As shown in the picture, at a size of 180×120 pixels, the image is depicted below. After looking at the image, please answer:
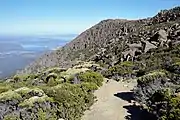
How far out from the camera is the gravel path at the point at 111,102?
14289 millimetres

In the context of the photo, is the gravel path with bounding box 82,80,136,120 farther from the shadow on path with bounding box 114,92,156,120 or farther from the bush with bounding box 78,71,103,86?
the bush with bounding box 78,71,103,86

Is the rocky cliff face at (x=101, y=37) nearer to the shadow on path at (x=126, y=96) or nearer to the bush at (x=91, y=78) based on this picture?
the bush at (x=91, y=78)

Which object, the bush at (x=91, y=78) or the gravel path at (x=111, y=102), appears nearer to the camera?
the gravel path at (x=111, y=102)

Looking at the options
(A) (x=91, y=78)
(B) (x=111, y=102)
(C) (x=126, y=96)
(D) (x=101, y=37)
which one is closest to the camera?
(B) (x=111, y=102)

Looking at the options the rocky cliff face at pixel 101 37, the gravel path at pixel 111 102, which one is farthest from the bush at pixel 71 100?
the rocky cliff face at pixel 101 37

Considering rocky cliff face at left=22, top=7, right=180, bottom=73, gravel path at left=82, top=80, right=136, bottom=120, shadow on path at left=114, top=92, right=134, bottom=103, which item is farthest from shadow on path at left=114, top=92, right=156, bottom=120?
rocky cliff face at left=22, top=7, right=180, bottom=73

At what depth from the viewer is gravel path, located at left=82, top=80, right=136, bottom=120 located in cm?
1429

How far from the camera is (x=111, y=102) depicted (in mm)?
16641

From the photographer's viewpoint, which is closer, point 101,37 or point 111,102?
point 111,102

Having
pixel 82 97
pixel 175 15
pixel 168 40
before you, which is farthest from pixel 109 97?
pixel 175 15

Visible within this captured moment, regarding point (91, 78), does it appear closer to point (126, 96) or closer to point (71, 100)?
point (126, 96)

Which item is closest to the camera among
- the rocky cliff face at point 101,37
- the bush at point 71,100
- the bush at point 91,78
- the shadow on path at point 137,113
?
the bush at point 71,100

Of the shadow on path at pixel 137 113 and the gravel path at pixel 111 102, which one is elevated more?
the shadow on path at pixel 137 113

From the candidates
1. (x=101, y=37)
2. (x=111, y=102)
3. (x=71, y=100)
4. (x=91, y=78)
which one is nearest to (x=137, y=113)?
(x=111, y=102)
